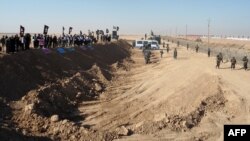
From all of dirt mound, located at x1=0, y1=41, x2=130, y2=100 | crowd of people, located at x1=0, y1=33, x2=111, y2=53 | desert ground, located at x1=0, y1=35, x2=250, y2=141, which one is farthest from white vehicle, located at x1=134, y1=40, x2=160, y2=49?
desert ground, located at x1=0, y1=35, x2=250, y2=141

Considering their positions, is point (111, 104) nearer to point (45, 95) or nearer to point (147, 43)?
point (45, 95)

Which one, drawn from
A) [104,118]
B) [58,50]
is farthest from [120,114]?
[58,50]

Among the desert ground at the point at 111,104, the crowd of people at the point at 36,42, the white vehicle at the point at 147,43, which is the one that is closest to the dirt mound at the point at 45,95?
the desert ground at the point at 111,104

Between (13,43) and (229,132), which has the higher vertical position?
(13,43)

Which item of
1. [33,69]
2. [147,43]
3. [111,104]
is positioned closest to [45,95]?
[111,104]

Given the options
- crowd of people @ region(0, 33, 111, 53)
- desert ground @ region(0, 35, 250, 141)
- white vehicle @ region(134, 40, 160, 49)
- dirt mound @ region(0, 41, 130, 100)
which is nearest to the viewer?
desert ground @ region(0, 35, 250, 141)

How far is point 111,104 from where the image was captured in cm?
2231

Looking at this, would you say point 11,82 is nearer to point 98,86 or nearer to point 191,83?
point 98,86

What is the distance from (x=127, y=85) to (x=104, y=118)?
10.6 m

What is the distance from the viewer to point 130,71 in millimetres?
38969

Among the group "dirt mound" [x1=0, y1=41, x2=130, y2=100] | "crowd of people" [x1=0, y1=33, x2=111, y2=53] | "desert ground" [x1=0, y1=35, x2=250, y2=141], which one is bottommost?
"desert ground" [x1=0, y1=35, x2=250, y2=141]

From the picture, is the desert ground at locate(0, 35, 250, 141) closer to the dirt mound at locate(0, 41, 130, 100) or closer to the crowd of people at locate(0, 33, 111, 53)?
the dirt mound at locate(0, 41, 130, 100)

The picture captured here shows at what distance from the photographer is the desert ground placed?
16.0m

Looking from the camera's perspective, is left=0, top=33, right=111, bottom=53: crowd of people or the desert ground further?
left=0, top=33, right=111, bottom=53: crowd of people
